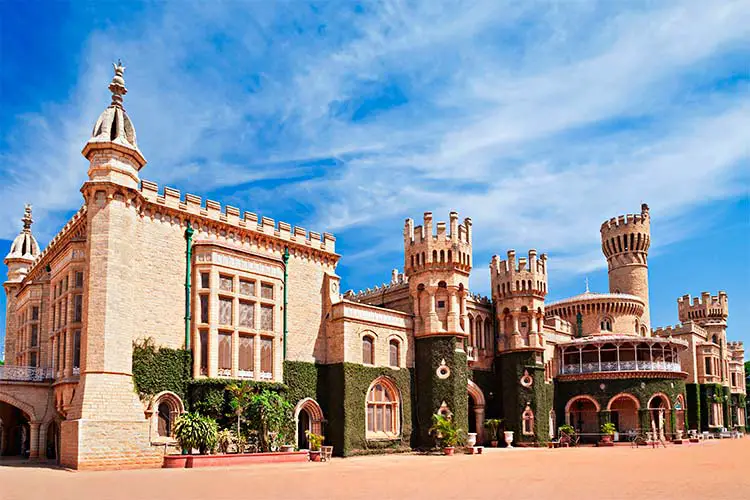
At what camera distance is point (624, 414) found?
172ft

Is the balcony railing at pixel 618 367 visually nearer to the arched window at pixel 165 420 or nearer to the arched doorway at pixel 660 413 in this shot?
the arched doorway at pixel 660 413

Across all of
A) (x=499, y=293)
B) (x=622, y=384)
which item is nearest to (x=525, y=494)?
(x=499, y=293)

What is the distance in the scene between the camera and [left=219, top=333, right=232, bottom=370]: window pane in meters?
31.1

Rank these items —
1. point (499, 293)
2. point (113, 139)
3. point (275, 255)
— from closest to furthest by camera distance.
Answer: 1. point (113, 139)
2. point (275, 255)
3. point (499, 293)

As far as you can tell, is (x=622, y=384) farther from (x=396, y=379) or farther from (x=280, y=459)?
A: (x=280, y=459)

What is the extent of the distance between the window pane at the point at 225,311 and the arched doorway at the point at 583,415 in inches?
1184

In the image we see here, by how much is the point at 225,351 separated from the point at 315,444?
240 inches

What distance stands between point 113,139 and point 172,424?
40.3 feet

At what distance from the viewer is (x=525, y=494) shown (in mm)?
17406

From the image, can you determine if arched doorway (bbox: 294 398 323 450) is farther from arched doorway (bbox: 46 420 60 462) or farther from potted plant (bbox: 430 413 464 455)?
arched doorway (bbox: 46 420 60 462)

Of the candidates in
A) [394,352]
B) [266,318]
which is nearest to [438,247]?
[394,352]

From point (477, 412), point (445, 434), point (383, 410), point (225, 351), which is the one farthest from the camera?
point (477, 412)

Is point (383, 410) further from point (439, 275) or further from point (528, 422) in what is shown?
point (528, 422)

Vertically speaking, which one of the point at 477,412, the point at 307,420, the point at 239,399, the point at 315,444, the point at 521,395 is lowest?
the point at 315,444
